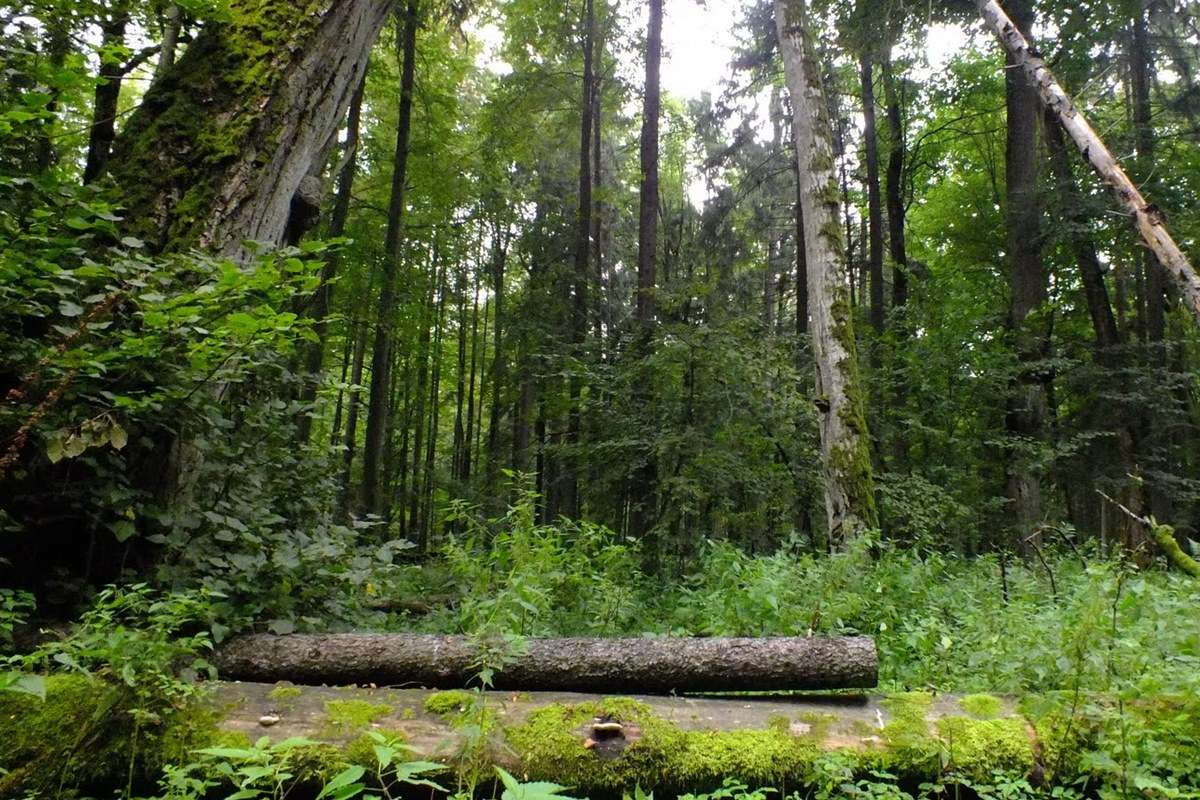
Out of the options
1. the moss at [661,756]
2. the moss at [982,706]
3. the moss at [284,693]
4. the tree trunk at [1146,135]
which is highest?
the tree trunk at [1146,135]

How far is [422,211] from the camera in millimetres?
17641

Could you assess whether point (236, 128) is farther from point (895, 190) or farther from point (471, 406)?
point (471, 406)

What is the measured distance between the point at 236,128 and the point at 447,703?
400 cm

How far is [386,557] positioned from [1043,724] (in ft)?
12.2

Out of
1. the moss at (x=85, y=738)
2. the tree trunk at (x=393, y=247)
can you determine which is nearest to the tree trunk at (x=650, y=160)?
the tree trunk at (x=393, y=247)

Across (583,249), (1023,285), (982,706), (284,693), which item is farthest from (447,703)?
(583,249)

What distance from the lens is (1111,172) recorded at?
5930mm

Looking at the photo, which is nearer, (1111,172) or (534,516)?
(1111,172)

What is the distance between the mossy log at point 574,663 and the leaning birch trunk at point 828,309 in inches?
149

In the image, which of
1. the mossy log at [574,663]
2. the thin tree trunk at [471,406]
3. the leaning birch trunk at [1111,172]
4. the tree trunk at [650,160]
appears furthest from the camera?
the thin tree trunk at [471,406]

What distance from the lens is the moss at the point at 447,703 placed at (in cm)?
318

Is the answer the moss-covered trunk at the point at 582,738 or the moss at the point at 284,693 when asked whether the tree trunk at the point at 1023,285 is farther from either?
the moss at the point at 284,693

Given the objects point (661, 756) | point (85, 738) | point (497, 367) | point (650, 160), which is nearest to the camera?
point (85, 738)

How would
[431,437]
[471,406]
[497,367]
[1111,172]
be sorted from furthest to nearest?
[431,437], [471,406], [497,367], [1111,172]
